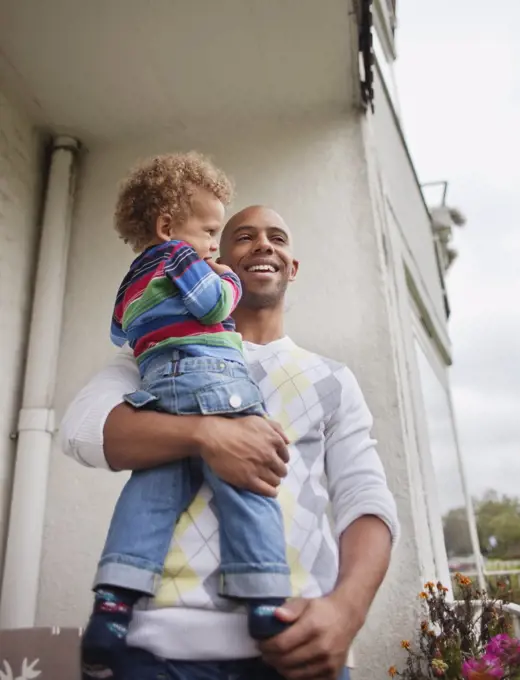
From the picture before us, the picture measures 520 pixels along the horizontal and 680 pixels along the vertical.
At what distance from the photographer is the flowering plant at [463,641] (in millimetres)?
1114

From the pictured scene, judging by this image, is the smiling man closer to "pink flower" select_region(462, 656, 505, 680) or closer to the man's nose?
the man's nose

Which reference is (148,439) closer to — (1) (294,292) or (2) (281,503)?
(2) (281,503)

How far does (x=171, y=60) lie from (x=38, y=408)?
121 centimetres


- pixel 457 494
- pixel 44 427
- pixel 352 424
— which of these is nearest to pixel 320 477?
pixel 352 424

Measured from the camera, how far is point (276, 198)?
73.7 inches

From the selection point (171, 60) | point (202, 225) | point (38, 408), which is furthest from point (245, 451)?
point (171, 60)

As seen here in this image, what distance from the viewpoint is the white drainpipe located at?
Answer: 1541 mm

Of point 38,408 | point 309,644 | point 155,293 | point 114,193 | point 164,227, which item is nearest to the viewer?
point 309,644

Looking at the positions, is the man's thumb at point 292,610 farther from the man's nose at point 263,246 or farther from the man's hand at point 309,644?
the man's nose at point 263,246

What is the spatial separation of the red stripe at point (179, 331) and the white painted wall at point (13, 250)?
99 cm

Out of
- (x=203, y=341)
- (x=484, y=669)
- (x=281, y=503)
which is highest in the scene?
(x=203, y=341)

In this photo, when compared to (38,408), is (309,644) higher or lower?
lower

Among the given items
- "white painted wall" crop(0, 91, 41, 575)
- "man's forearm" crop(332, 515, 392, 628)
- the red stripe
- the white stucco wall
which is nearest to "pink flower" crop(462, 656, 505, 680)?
the white stucco wall

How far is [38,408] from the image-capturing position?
1.71m
